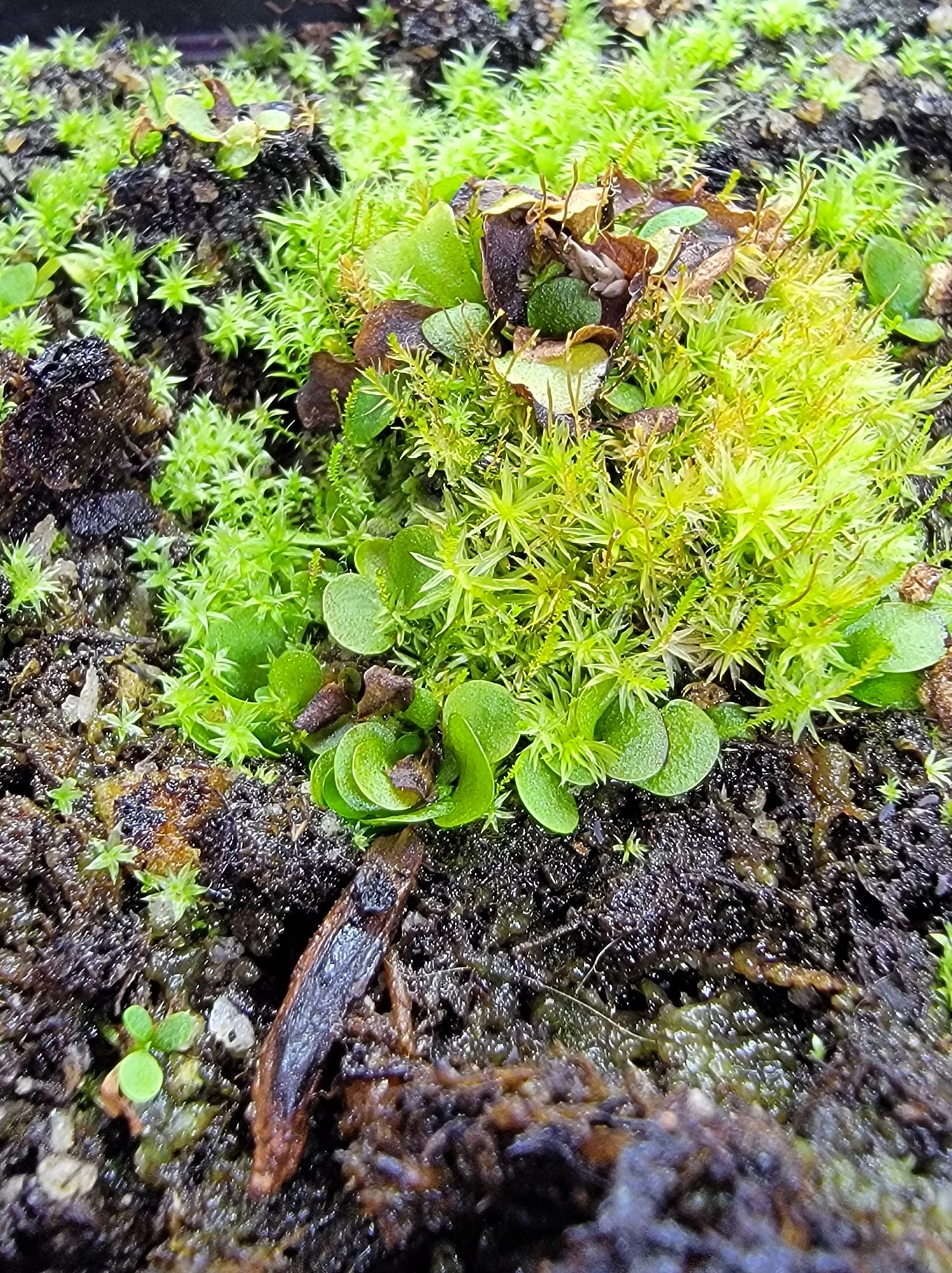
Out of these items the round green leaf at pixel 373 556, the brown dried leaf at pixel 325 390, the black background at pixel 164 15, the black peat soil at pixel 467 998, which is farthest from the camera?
the black background at pixel 164 15

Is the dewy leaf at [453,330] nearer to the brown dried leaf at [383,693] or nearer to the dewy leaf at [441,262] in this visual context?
the dewy leaf at [441,262]

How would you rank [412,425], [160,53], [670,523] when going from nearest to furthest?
1. [670,523]
2. [412,425]
3. [160,53]

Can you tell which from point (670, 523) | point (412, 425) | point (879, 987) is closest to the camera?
point (879, 987)

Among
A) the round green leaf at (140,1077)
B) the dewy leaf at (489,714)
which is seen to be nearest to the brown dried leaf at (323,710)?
the dewy leaf at (489,714)

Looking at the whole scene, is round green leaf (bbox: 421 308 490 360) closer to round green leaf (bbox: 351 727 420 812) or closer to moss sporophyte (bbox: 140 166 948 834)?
moss sporophyte (bbox: 140 166 948 834)

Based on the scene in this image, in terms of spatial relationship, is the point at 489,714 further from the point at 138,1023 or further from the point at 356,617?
the point at 138,1023

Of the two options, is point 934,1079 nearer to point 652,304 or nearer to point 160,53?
point 652,304

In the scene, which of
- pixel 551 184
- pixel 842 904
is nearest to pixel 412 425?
pixel 551 184
